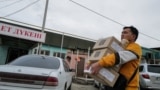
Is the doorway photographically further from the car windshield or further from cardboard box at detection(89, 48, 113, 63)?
cardboard box at detection(89, 48, 113, 63)

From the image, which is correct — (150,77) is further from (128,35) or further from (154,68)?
(128,35)

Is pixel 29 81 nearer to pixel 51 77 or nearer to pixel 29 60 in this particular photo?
pixel 51 77

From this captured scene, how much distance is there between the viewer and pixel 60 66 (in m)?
7.13

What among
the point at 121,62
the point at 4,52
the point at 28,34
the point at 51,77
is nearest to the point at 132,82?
the point at 121,62

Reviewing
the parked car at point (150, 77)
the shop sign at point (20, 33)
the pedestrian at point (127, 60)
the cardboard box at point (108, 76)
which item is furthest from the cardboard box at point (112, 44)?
the shop sign at point (20, 33)

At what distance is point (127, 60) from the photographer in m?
2.96

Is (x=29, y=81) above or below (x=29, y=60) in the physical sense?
below

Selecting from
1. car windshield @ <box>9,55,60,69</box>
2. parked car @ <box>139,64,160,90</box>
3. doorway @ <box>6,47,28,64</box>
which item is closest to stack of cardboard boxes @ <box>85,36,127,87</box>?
car windshield @ <box>9,55,60,69</box>

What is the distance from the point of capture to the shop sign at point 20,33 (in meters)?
14.4

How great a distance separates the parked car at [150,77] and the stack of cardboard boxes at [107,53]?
8978 millimetres

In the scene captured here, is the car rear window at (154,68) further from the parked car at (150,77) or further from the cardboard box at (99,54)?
the cardboard box at (99,54)

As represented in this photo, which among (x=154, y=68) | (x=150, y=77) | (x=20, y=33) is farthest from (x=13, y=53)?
(x=150, y=77)

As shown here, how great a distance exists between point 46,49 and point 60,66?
21399 mm

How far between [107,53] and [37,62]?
4.21 m
